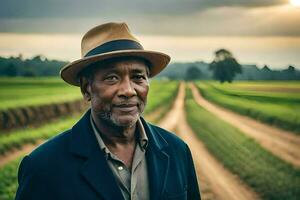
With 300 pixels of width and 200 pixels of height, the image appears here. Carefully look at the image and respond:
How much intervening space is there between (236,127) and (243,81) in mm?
1586

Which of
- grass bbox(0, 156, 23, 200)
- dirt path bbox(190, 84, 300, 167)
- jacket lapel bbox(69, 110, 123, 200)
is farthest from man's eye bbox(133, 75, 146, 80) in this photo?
dirt path bbox(190, 84, 300, 167)

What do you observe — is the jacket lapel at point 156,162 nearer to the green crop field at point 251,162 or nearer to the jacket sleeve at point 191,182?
the jacket sleeve at point 191,182

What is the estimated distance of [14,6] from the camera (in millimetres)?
14344

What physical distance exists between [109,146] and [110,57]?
17.0 inches

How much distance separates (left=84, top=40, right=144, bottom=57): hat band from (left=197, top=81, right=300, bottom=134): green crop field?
13154mm

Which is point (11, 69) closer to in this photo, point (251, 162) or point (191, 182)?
point (251, 162)

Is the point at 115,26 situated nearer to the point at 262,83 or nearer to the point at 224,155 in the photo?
the point at 224,155

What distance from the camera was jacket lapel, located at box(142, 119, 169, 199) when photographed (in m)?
2.25

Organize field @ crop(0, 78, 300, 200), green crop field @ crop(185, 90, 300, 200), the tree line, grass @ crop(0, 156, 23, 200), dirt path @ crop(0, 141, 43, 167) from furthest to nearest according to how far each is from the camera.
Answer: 1. the tree line
2. dirt path @ crop(0, 141, 43, 167)
3. field @ crop(0, 78, 300, 200)
4. green crop field @ crop(185, 90, 300, 200)
5. grass @ crop(0, 156, 23, 200)

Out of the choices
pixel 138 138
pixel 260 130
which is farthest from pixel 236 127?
pixel 138 138

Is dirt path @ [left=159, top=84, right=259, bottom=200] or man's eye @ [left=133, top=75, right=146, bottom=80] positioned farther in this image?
dirt path @ [left=159, top=84, right=259, bottom=200]

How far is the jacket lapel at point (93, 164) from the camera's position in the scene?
7.04 ft

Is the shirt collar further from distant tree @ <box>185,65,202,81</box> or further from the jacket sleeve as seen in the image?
distant tree @ <box>185,65,202,81</box>

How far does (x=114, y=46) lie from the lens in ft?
7.52
